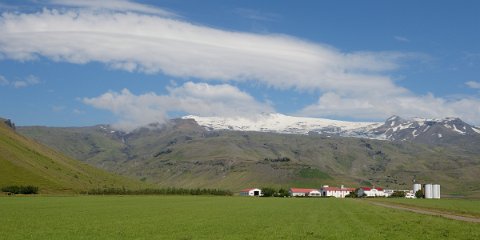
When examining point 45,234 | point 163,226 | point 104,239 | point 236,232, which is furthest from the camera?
point 163,226

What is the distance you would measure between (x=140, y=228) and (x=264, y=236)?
1367 centimetres

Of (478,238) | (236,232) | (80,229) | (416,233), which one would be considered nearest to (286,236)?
(236,232)

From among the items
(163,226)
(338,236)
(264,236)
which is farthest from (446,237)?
(163,226)

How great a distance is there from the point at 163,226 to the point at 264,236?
14.2 m

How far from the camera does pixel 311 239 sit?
145 feet

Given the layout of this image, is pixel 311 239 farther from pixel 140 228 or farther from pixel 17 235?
pixel 17 235

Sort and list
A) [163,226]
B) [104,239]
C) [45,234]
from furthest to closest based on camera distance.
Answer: [163,226], [45,234], [104,239]

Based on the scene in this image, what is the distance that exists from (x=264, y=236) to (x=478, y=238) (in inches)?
716

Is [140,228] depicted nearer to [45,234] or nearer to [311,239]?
[45,234]

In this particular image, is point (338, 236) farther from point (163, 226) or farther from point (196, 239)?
point (163, 226)

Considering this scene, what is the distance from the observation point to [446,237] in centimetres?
4791

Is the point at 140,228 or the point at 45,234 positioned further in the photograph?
the point at 140,228

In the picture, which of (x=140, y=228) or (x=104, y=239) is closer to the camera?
(x=104, y=239)

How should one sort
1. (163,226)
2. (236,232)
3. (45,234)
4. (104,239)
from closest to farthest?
1. (104,239)
2. (45,234)
3. (236,232)
4. (163,226)
